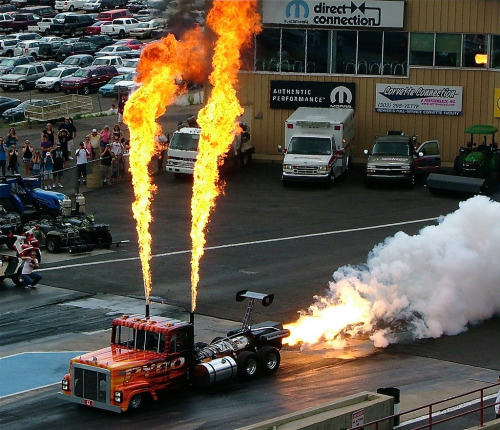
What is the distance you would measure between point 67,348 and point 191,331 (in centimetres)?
473

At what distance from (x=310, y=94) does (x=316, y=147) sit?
581 centimetres

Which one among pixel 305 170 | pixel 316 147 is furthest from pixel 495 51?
pixel 305 170

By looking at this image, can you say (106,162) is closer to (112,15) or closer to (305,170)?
(305,170)

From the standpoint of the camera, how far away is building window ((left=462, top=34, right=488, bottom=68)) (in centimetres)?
5147

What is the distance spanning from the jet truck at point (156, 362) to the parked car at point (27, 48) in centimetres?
5978

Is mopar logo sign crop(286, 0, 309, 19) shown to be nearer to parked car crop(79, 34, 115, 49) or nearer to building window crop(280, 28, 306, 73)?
building window crop(280, 28, 306, 73)

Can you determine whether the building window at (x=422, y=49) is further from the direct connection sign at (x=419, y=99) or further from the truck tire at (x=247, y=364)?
the truck tire at (x=247, y=364)

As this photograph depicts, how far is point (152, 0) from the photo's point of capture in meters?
54.7

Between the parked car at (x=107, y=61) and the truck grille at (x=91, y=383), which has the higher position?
the parked car at (x=107, y=61)

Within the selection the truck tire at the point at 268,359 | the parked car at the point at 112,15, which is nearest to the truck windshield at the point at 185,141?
the truck tire at the point at 268,359

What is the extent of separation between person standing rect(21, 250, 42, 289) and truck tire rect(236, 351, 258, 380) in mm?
10052

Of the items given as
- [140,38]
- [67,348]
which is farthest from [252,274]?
[140,38]

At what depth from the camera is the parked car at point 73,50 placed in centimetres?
8300

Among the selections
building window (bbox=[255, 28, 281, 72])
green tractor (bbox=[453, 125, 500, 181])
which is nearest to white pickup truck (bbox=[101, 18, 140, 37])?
building window (bbox=[255, 28, 281, 72])
